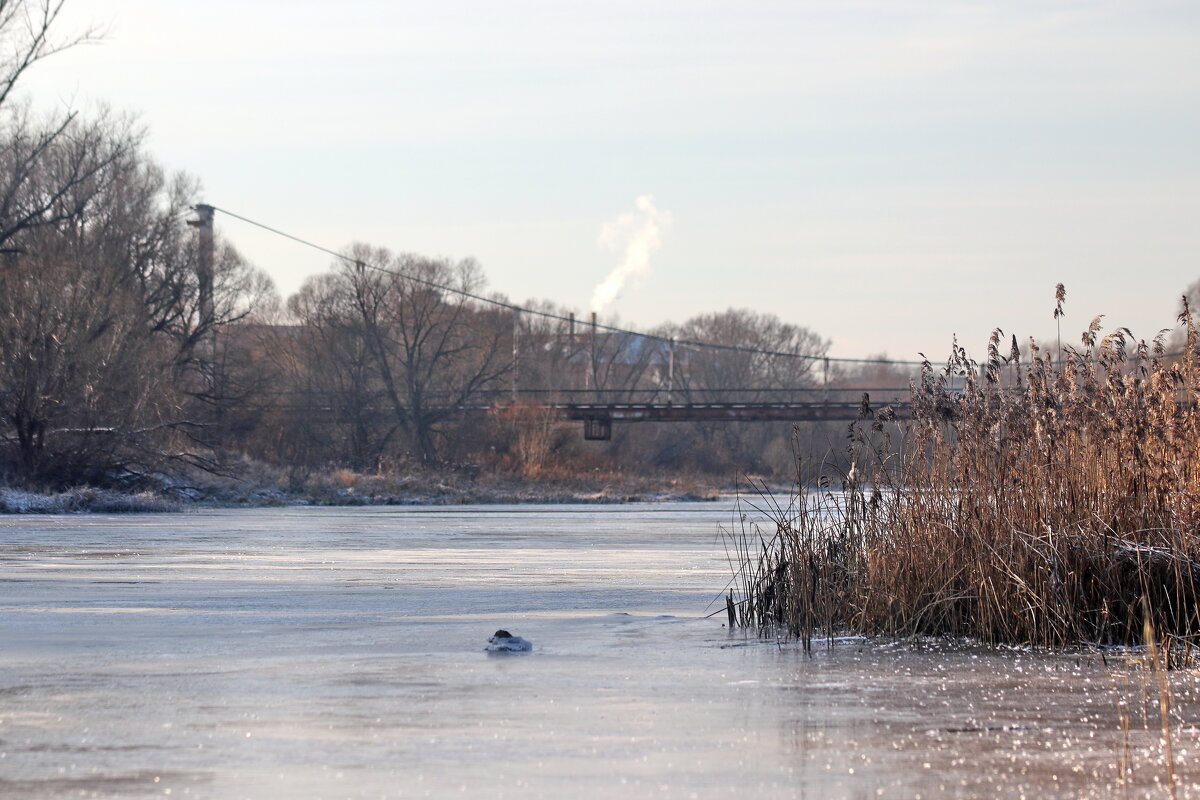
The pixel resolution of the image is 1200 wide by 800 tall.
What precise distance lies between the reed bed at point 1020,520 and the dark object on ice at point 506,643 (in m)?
1.72

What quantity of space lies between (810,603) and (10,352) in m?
26.1

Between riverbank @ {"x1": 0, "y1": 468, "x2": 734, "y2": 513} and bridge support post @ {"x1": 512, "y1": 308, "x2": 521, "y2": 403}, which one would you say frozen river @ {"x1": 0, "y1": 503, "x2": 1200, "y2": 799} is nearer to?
riverbank @ {"x1": 0, "y1": 468, "x2": 734, "y2": 513}

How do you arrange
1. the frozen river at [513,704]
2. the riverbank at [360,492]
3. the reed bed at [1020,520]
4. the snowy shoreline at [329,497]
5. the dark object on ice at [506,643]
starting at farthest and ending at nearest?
1. the riverbank at [360,492]
2. the snowy shoreline at [329,497]
3. the reed bed at [1020,520]
4. the dark object on ice at [506,643]
5. the frozen river at [513,704]

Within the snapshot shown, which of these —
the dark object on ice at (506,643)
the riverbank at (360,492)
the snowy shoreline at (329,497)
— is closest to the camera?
the dark object on ice at (506,643)

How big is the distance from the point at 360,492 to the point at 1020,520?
109ft

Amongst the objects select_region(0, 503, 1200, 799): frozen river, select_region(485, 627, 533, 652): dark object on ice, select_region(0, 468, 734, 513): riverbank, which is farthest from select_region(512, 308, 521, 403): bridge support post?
select_region(485, 627, 533, 652): dark object on ice

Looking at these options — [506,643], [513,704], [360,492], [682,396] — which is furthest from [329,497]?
[682,396]

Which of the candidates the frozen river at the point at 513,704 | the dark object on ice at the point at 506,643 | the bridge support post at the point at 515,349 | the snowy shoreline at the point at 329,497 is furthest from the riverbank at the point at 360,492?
the dark object on ice at the point at 506,643

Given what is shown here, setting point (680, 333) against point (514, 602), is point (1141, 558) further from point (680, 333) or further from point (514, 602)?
point (680, 333)

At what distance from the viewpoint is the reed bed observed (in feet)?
27.7

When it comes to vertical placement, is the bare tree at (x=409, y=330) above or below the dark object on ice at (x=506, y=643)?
above

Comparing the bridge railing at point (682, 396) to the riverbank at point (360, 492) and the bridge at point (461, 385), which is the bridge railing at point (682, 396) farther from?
the riverbank at point (360, 492)

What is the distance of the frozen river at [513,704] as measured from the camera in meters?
5.00

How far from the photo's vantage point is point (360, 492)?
40.7m
